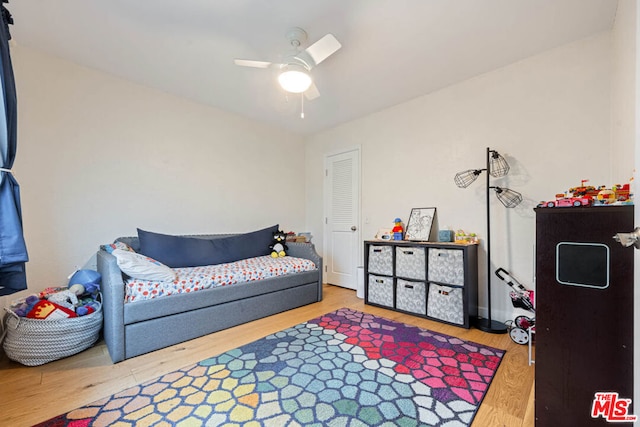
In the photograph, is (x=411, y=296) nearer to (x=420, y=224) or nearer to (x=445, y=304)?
(x=445, y=304)

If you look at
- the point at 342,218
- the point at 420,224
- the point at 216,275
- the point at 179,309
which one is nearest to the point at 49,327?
the point at 179,309

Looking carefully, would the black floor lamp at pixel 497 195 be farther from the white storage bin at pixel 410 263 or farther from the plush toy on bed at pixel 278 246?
the plush toy on bed at pixel 278 246

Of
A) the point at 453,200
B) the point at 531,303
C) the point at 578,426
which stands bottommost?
the point at 578,426

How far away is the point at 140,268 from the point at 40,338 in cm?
71

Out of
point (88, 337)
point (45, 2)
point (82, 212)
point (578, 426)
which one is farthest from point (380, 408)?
point (45, 2)

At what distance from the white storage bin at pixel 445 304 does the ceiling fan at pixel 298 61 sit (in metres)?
2.25

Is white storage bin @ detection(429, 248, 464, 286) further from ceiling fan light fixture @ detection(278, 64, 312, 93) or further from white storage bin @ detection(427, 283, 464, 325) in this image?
ceiling fan light fixture @ detection(278, 64, 312, 93)

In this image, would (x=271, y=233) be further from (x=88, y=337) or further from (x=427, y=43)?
(x=427, y=43)

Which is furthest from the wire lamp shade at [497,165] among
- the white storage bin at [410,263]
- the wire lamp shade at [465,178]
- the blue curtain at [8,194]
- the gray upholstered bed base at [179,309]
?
the blue curtain at [8,194]

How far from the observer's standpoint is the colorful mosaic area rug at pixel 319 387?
1381 millimetres

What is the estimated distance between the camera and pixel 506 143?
8.64 feet

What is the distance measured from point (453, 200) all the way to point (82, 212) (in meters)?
3.76

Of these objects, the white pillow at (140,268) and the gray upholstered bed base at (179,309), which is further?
the white pillow at (140,268)

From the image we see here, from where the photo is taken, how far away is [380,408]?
4.75 feet
